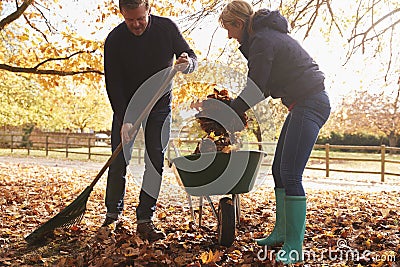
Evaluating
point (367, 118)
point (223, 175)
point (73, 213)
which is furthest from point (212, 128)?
point (367, 118)

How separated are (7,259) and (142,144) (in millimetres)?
1175

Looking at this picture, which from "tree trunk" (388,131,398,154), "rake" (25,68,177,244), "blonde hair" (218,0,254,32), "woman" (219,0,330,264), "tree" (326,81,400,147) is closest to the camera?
"woman" (219,0,330,264)

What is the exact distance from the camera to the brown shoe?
9.56 feet

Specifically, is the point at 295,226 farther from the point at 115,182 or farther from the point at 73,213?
the point at 73,213

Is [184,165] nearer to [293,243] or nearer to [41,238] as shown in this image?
[293,243]

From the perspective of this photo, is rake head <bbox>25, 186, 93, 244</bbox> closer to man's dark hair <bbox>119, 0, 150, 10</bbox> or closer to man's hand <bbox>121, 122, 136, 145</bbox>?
man's hand <bbox>121, 122, 136, 145</bbox>

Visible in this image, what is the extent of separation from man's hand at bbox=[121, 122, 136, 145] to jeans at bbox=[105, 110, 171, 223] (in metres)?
0.18

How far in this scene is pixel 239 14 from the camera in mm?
2520

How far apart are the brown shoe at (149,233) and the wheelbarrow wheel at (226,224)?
44cm

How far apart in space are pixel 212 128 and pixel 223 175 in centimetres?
44

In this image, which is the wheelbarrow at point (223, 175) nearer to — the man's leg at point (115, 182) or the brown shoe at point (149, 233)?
the brown shoe at point (149, 233)

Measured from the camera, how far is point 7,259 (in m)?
2.59

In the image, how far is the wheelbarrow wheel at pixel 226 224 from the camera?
8.91 feet

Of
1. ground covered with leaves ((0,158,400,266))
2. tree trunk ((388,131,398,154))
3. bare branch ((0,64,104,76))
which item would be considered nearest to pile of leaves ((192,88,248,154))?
ground covered with leaves ((0,158,400,266))
